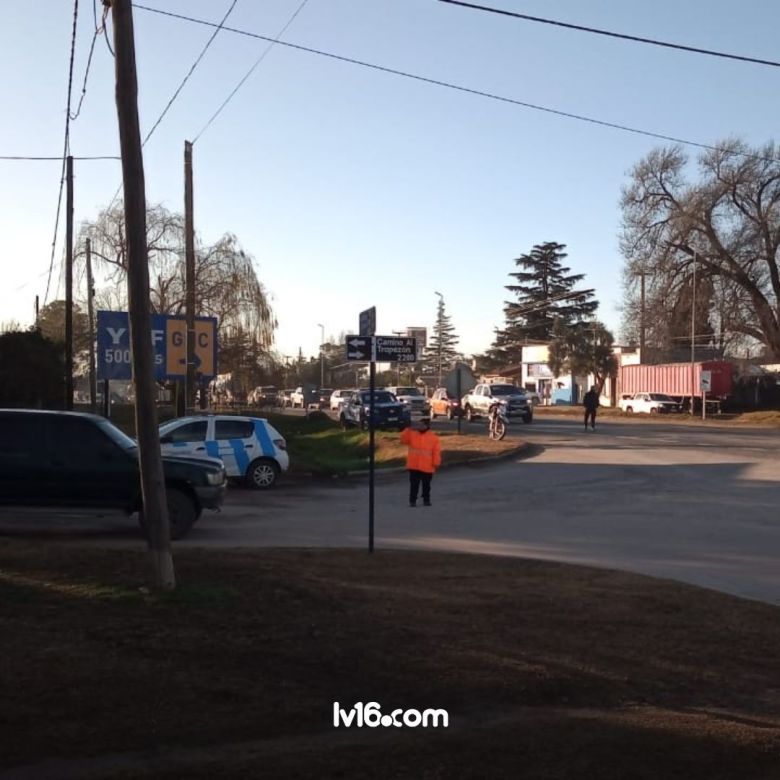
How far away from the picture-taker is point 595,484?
2214 centimetres

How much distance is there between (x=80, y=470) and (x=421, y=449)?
6.12 m

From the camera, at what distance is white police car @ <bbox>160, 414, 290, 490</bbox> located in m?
20.9

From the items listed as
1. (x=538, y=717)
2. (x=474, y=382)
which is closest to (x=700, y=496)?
(x=474, y=382)

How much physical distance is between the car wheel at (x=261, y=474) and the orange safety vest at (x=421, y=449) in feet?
14.9

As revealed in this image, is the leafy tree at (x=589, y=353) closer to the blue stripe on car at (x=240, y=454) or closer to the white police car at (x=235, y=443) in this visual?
the white police car at (x=235, y=443)

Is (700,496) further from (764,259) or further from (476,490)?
(764,259)

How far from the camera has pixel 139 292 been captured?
29.3ft

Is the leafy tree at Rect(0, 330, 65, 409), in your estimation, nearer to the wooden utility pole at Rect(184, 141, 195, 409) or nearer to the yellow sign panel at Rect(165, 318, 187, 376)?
the yellow sign panel at Rect(165, 318, 187, 376)

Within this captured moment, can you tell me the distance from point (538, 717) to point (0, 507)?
31.2ft

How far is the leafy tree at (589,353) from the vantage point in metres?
74.4

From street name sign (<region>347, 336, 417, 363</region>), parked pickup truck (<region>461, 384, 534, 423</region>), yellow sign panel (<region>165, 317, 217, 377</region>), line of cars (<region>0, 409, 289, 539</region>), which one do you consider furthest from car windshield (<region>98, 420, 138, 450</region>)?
parked pickup truck (<region>461, 384, 534, 423</region>)

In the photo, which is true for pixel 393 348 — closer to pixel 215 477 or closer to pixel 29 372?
pixel 215 477

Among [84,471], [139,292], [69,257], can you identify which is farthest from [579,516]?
[69,257]

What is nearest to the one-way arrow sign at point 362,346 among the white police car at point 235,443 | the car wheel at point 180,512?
the car wheel at point 180,512
